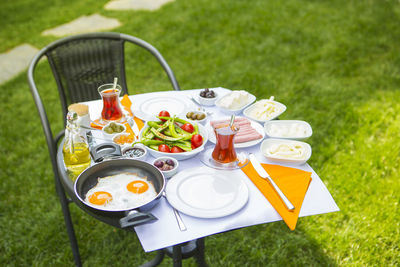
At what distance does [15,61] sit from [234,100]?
409 cm

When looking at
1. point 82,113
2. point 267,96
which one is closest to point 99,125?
point 82,113

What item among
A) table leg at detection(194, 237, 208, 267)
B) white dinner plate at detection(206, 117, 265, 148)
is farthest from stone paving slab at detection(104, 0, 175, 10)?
table leg at detection(194, 237, 208, 267)

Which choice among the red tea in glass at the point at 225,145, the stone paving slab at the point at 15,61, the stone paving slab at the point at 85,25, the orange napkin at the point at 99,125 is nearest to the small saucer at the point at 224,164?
the red tea in glass at the point at 225,145

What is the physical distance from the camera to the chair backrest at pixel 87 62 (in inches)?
107

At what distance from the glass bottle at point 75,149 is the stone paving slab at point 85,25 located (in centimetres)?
437

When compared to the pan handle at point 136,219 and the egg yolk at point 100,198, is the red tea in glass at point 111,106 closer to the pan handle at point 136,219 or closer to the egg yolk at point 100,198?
the egg yolk at point 100,198

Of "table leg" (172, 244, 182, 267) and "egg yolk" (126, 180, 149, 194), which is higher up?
"egg yolk" (126, 180, 149, 194)

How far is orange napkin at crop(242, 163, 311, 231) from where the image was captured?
143 cm

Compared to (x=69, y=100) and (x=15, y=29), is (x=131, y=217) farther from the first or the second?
(x=15, y=29)

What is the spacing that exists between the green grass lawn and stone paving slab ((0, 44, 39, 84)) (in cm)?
19

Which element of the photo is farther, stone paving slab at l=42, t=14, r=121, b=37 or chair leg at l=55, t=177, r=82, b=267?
stone paving slab at l=42, t=14, r=121, b=37

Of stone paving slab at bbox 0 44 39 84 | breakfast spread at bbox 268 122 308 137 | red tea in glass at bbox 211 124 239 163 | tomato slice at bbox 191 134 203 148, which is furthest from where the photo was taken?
stone paving slab at bbox 0 44 39 84

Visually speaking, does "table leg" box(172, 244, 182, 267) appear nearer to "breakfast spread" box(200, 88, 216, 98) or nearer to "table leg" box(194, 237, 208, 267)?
"table leg" box(194, 237, 208, 267)

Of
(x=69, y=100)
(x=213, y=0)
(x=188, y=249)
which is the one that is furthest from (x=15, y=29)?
(x=188, y=249)
